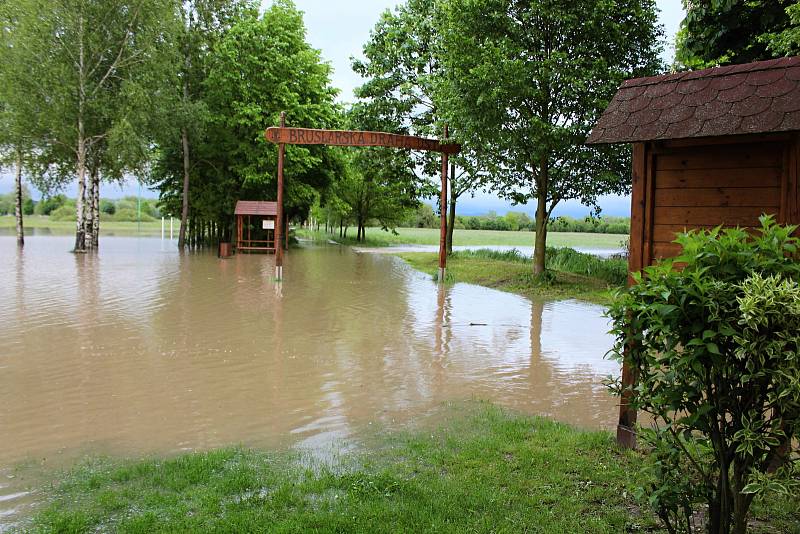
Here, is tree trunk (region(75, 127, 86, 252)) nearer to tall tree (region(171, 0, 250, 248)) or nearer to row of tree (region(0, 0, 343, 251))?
row of tree (region(0, 0, 343, 251))

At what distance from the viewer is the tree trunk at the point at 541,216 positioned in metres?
18.5

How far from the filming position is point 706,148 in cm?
475

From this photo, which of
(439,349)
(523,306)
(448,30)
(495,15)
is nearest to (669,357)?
(439,349)

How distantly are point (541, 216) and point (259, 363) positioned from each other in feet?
41.3

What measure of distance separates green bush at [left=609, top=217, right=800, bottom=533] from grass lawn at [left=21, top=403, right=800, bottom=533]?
481mm

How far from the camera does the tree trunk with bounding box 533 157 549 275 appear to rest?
18.5 meters

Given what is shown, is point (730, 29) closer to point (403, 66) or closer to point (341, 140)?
point (341, 140)

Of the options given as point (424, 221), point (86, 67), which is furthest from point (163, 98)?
point (424, 221)

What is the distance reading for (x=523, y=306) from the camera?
1488 cm

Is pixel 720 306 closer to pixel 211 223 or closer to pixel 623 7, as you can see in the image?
pixel 623 7

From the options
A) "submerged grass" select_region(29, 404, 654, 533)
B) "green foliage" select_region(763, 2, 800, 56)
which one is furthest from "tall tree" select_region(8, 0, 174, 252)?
"submerged grass" select_region(29, 404, 654, 533)

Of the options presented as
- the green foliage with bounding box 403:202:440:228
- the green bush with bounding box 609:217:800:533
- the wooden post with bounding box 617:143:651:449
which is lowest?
the green bush with bounding box 609:217:800:533

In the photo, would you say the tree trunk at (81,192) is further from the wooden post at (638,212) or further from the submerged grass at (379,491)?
the wooden post at (638,212)

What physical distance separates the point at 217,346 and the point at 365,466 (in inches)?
215
